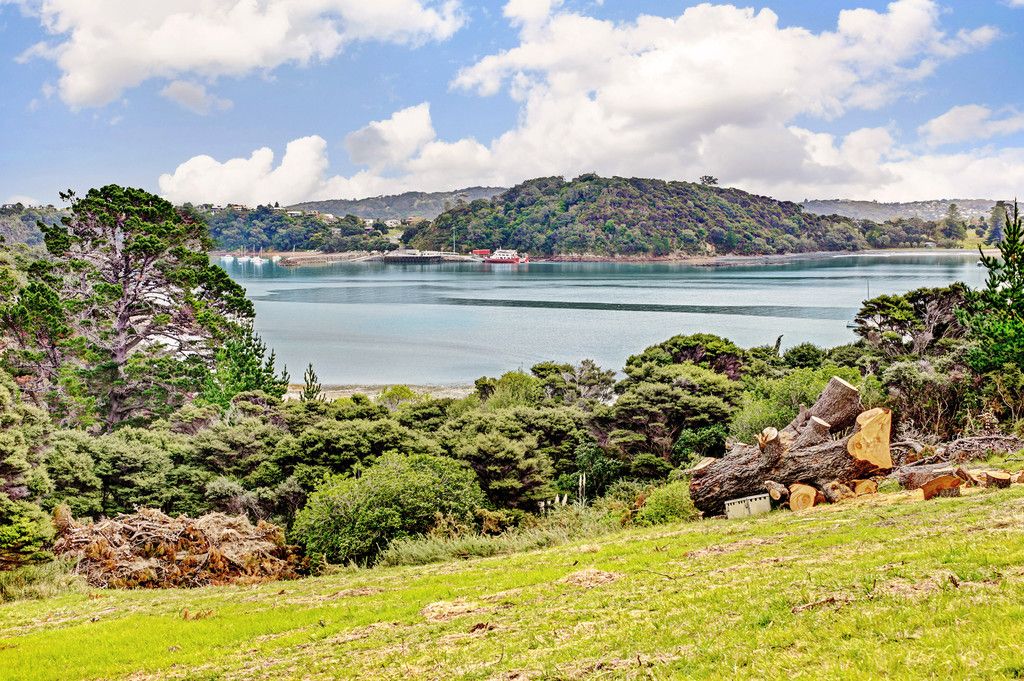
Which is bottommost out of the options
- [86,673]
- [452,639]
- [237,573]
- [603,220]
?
[237,573]

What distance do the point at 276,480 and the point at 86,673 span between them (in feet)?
37.3

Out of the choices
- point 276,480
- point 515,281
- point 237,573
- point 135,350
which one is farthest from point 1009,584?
point 515,281

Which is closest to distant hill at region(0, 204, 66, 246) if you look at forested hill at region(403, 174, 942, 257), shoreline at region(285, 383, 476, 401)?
forested hill at region(403, 174, 942, 257)

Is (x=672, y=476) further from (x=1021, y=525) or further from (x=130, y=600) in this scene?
(x=130, y=600)

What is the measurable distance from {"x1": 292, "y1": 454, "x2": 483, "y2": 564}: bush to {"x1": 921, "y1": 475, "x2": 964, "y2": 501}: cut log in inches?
337

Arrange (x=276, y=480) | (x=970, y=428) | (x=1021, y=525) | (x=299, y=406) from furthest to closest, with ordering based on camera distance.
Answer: (x=299, y=406)
(x=276, y=480)
(x=970, y=428)
(x=1021, y=525)

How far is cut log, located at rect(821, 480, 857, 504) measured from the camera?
491 inches

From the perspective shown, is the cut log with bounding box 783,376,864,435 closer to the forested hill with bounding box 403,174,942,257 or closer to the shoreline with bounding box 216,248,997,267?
the shoreline with bounding box 216,248,997,267

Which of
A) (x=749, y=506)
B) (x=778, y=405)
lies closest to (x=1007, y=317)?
(x=778, y=405)

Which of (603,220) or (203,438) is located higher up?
(603,220)

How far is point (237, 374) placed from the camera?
30.4 m

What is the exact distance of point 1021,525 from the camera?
25.1 ft

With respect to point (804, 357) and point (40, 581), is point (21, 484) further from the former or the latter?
point (804, 357)

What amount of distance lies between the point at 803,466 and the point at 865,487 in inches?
41.7
